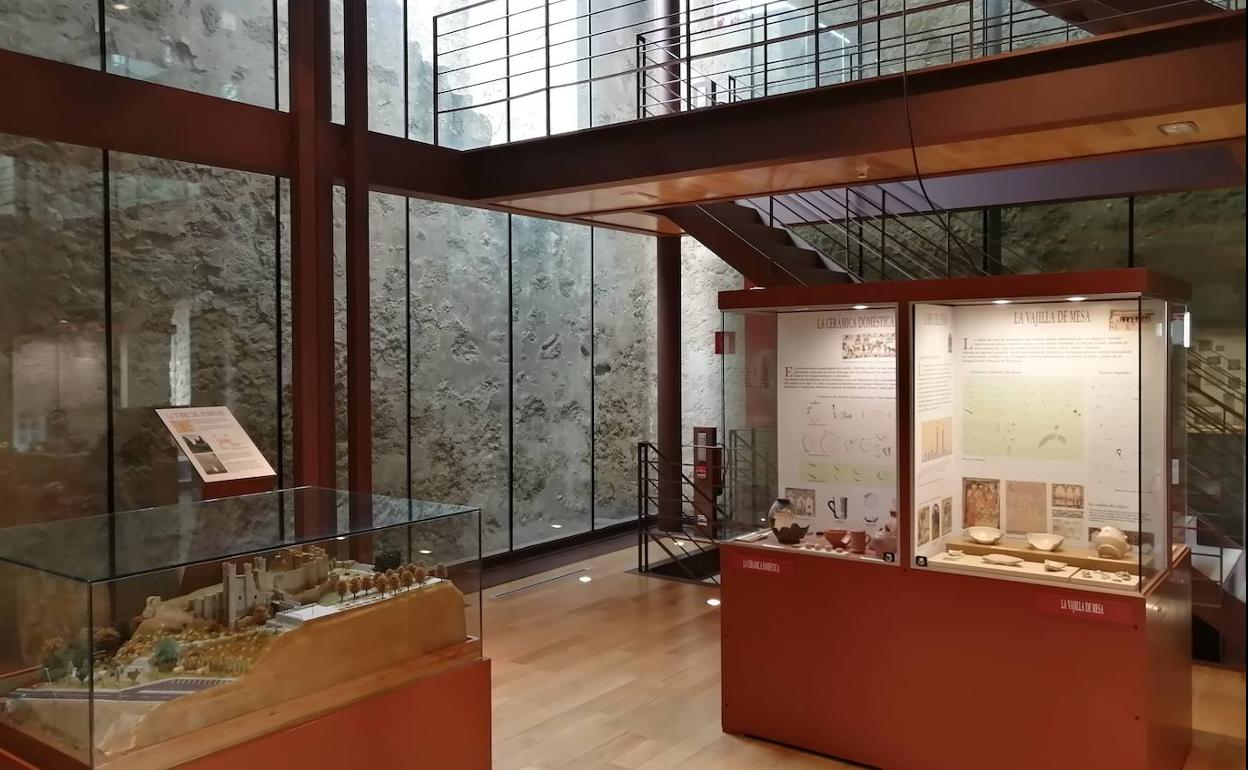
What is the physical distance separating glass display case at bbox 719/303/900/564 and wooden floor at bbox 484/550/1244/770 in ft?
3.51

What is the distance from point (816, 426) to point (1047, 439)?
3.37 ft

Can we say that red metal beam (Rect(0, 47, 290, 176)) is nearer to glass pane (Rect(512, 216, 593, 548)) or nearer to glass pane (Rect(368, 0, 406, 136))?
glass pane (Rect(368, 0, 406, 136))

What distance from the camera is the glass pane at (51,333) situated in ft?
18.0

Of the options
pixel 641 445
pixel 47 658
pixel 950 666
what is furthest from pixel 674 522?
pixel 47 658

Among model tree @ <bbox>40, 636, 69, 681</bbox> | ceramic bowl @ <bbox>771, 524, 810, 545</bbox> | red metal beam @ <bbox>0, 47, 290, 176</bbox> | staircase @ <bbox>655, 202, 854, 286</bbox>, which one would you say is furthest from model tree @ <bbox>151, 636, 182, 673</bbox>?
staircase @ <bbox>655, 202, 854, 286</bbox>

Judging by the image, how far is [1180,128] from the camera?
16.1ft

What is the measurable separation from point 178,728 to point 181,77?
16.1ft

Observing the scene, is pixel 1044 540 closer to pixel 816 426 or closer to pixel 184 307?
pixel 816 426

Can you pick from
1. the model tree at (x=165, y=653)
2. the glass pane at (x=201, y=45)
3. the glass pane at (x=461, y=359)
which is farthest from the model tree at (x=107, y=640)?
the glass pane at (x=461, y=359)

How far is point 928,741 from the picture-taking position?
4.27 meters

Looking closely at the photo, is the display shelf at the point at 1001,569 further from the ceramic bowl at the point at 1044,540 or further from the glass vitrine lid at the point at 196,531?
the glass vitrine lid at the point at 196,531

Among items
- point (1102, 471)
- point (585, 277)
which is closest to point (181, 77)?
point (585, 277)

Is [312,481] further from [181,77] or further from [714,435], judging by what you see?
[714,435]

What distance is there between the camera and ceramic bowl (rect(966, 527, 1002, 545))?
4430mm
